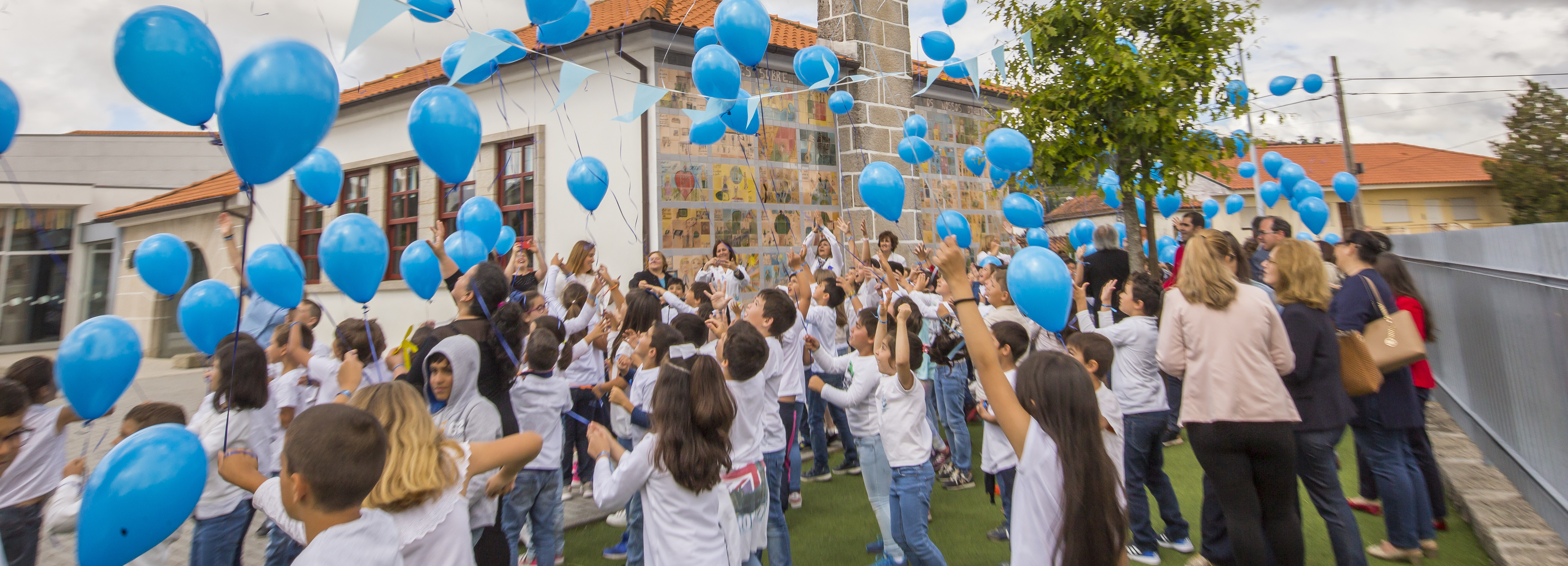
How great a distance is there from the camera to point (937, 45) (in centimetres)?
649

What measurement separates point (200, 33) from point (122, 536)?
147 cm

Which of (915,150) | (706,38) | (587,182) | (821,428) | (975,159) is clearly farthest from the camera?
(975,159)

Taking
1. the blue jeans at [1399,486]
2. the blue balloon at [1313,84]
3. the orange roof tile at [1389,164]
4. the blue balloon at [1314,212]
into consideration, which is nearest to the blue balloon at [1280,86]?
the blue balloon at [1313,84]

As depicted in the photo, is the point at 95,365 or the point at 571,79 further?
the point at 571,79

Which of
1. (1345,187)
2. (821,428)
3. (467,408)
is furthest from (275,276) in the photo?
(1345,187)

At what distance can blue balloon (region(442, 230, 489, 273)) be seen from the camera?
14.5 feet

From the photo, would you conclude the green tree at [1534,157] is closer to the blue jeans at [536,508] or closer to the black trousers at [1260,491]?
the black trousers at [1260,491]

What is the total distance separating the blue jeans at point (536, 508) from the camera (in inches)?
128

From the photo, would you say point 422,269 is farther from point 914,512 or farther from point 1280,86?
point 1280,86

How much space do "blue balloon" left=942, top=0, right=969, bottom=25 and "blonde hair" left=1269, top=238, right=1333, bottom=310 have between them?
4.14 metres

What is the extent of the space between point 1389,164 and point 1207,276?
119ft

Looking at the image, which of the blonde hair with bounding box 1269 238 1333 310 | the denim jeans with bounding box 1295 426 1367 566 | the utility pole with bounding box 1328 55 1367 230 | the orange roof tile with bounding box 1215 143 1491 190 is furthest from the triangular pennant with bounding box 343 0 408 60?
the orange roof tile with bounding box 1215 143 1491 190

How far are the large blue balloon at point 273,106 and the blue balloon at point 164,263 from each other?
2170 millimetres

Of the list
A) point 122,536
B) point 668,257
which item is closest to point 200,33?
point 122,536
